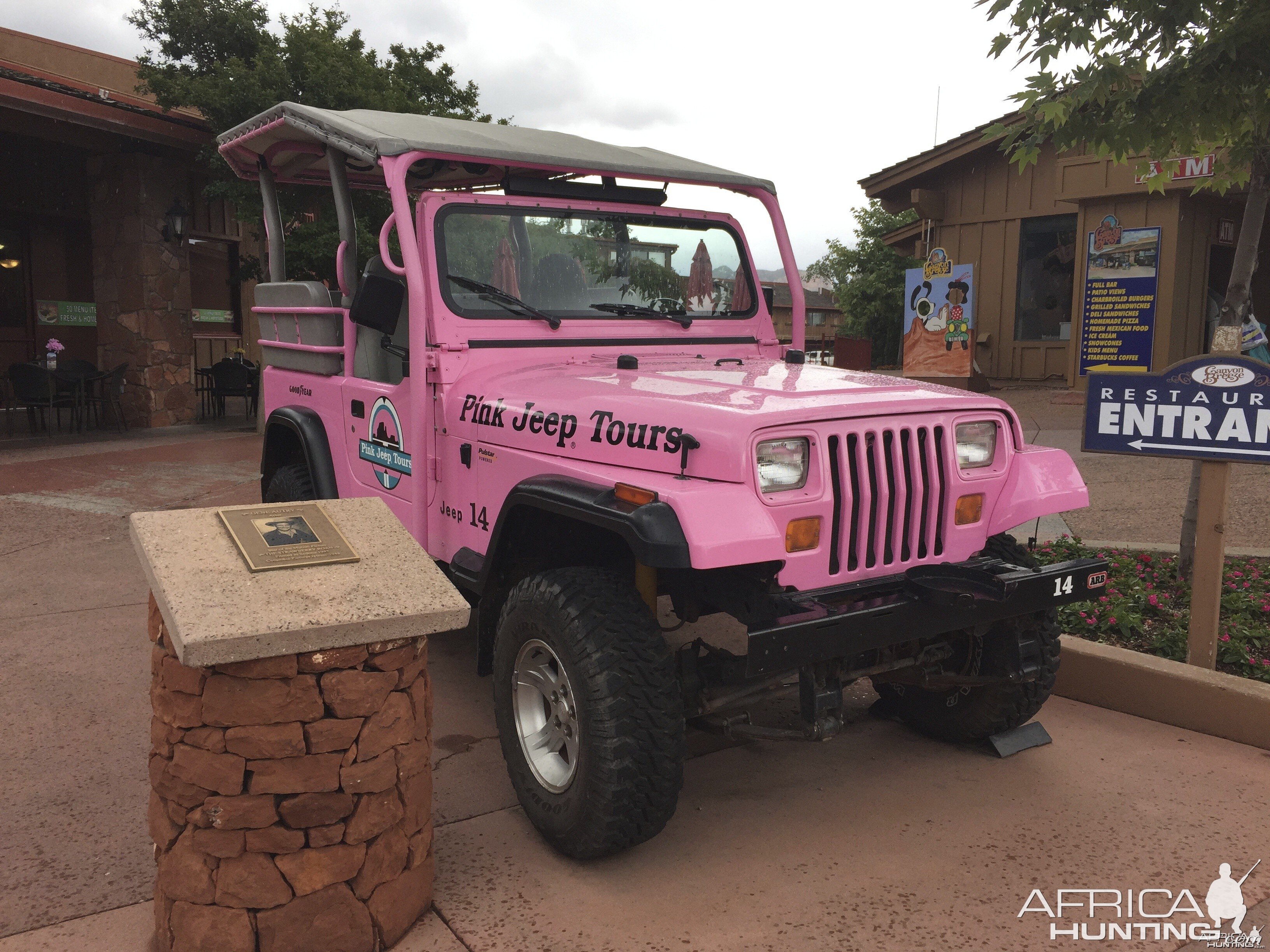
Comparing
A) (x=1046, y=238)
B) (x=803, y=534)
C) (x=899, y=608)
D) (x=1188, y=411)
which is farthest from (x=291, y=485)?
(x=1046, y=238)

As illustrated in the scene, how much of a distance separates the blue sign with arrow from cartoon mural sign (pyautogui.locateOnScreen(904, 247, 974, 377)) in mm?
9941

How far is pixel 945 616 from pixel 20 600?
5.06 metres

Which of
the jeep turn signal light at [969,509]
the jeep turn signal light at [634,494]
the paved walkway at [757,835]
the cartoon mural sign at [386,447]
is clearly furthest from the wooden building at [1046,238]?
the jeep turn signal light at [634,494]

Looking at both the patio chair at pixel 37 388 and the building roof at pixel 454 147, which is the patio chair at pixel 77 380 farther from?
the building roof at pixel 454 147

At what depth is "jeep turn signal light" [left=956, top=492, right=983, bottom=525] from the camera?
10.2ft

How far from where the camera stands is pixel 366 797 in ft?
7.98

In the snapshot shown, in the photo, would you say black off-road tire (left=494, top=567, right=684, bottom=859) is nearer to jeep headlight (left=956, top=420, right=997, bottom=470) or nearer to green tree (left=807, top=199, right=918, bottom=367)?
jeep headlight (left=956, top=420, right=997, bottom=470)

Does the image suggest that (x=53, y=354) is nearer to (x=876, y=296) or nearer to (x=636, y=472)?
(x=636, y=472)

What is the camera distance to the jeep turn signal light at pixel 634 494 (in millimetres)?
2684

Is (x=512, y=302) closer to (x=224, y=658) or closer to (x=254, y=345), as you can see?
(x=224, y=658)

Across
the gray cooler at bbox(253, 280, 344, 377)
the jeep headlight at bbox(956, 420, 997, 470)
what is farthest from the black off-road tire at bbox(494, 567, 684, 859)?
the gray cooler at bbox(253, 280, 344, 377)

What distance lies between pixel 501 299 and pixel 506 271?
5.6 inches

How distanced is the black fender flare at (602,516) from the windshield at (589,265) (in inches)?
39.5

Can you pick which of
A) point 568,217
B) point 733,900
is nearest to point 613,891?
point 733,900
